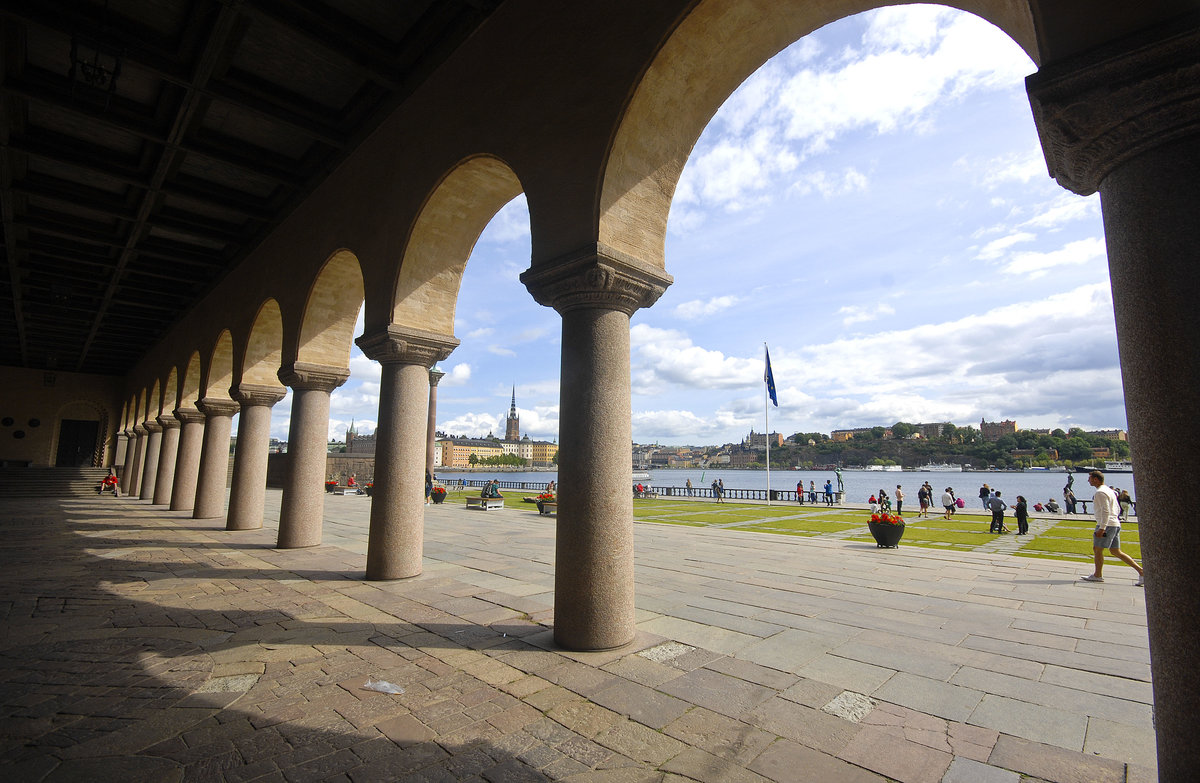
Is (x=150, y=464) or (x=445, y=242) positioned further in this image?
(x=150, y=464)

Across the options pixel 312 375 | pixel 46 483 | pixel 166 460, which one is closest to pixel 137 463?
pixel 46 483

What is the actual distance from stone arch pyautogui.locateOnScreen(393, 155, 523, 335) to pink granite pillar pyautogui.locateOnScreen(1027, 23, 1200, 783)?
5.80 m

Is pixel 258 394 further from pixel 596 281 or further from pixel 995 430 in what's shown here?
pixel 995 430

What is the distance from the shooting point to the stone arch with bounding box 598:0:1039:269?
4402 millimetres

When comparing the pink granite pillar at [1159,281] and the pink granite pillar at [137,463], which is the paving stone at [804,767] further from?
the pink granite pillar at [137,463]

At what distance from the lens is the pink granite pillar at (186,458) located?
16781mm

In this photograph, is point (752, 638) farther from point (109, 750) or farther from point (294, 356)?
point (294, 356)

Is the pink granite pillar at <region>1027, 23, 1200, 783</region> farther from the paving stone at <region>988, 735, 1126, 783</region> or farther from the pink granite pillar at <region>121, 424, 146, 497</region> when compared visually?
the pink granite pillar at <region>121, 424, 146, 497</region>

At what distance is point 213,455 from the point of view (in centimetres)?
1432

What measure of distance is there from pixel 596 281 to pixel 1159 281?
342 cm

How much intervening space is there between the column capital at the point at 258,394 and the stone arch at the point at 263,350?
0.33ft

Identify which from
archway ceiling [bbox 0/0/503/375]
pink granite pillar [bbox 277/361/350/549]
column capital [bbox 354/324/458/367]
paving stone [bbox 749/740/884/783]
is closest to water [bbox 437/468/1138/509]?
archway ceiling [bbox 0/0/503/375]

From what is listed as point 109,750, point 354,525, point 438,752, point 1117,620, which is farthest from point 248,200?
point 1117,620

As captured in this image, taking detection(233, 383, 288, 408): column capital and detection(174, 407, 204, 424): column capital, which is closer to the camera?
detection(233, 383, 288, 408): column capital
